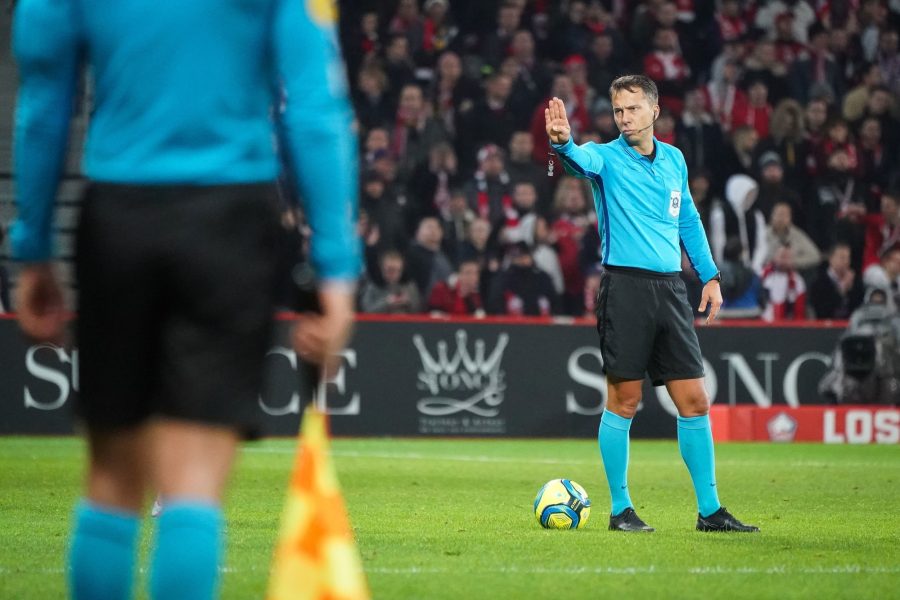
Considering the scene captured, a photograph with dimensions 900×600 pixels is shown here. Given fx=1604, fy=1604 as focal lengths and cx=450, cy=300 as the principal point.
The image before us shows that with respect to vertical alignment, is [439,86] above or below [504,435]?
above

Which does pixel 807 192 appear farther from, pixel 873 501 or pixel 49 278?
pixel 49 278

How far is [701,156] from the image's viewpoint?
18.7m

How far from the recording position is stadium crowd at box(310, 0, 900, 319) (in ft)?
55.9

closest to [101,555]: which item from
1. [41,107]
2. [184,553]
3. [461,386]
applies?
[184,553]

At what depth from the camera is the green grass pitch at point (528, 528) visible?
5.69 m

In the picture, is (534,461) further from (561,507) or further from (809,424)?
(561,507)

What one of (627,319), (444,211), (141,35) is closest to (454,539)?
(627,319)

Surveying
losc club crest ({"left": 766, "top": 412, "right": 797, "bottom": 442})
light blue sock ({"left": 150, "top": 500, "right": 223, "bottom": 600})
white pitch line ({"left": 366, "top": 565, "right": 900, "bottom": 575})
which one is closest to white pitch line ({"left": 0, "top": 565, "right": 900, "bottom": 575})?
white pitch line ({"left": 366, "top": 565, "right": 900, "bottom": 575})

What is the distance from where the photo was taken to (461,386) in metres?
15.9

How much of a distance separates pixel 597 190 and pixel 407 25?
38.0ft

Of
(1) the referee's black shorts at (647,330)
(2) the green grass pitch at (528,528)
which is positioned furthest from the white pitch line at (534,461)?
(1) the referee's black shorts at (647,330)

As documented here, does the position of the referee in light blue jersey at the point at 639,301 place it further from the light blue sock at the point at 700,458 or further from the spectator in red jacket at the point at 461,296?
the spectator in red jacket at the point at 461,296

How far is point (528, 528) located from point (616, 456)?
553 mm

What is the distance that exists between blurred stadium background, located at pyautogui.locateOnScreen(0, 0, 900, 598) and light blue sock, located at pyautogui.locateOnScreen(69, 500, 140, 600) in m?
6.44
